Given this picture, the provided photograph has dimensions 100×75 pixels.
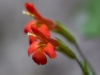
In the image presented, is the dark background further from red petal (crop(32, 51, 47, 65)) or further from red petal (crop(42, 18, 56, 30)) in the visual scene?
red petal (crop(32, 51, 47, 65))

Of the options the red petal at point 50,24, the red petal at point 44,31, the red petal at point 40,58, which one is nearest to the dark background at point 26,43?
the red petal at point 50,24

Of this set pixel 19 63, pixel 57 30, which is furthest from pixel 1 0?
pixel 57 30

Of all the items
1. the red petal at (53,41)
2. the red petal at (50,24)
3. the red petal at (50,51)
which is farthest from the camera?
the red petal at (50,24)

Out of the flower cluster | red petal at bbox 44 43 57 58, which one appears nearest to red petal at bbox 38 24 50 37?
the flower cluster

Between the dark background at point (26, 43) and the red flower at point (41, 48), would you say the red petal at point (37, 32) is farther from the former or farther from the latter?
the dark background at point (26, 43)

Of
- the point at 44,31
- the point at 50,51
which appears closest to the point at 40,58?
the point at 50,51

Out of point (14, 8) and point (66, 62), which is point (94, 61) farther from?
point (14, 8)

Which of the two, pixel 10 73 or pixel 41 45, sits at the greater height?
pixel 10 73

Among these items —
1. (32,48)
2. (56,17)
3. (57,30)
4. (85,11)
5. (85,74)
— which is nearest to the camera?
(32,48)
